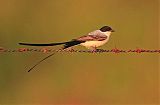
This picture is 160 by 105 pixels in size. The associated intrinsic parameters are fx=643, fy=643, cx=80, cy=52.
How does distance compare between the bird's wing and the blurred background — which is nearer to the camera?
the bird's wing

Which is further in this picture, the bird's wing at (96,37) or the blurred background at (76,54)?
the blurred background at (76,54)

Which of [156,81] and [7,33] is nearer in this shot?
[156,81]

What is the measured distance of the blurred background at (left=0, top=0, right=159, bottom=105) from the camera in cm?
552

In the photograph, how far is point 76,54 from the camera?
5.88 meters

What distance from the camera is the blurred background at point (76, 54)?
552 cm

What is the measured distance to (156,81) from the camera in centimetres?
548

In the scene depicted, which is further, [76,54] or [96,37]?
[76,54]

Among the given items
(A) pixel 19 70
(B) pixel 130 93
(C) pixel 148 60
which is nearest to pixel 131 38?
(C) pixel 148 60
